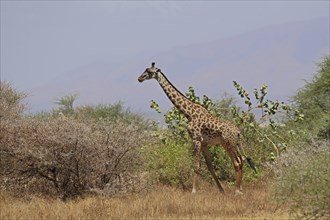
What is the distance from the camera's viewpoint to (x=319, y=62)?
29.0m

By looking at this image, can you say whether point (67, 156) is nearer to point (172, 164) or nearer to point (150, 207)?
point (150, 207)

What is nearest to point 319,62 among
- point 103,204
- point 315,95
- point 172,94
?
point 315,95

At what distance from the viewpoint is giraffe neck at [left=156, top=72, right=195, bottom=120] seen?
18125 mm

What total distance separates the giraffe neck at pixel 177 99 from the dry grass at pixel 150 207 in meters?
2.20

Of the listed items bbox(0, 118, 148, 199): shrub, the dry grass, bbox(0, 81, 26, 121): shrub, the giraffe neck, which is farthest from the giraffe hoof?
bbox(0, 81, 26, 121): shrub

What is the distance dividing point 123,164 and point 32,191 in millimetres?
2331

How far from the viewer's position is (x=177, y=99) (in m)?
18.3

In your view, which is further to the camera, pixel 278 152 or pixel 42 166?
pixel 278 152

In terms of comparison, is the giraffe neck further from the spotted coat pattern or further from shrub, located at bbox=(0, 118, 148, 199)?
shrub, located at bbox=(0, 118, 148, 199)

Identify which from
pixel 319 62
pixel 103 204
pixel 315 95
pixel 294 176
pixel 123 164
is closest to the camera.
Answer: pixel 294 176

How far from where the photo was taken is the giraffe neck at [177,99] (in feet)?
59.5

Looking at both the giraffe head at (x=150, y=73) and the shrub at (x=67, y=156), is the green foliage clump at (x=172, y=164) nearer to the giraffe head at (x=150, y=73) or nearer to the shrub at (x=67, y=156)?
the shrub at (x=67, y=156)

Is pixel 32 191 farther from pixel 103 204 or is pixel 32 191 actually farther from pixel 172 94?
pixel 172 94

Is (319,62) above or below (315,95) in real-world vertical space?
above
